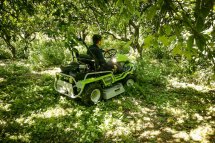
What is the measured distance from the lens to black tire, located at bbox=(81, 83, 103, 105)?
21.1ft

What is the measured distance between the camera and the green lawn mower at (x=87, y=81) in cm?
642

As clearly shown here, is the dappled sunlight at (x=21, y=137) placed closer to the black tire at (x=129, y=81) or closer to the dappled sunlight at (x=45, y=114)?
the dappled sunlight at (x=45, y=114)

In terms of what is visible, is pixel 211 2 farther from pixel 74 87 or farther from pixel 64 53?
pixel 64 53

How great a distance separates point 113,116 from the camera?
5934 mm

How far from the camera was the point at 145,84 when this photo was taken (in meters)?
8.33

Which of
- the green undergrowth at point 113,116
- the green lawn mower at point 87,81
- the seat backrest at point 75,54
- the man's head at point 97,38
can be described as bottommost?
the green undergrowth at point 113,116

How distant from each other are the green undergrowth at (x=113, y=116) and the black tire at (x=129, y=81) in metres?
0.29

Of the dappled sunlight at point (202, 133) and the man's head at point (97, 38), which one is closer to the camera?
the dappled sunlight at point (202, 133)

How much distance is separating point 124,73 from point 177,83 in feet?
7.41

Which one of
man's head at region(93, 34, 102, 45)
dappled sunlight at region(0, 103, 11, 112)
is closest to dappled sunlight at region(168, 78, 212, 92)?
man's head at region(93, 34, 102, 45)

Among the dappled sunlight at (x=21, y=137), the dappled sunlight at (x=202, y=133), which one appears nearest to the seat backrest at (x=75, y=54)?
the dappled sunlight at (x=21, y=137)

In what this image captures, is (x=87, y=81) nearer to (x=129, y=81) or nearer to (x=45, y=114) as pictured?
(x=45, y=114)

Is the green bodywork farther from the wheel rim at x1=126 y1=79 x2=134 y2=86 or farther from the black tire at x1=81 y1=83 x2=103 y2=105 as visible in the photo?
the wheel rim at x1=126 y1=79 x2=134 y2=86

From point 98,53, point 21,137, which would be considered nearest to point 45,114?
point 21,137
